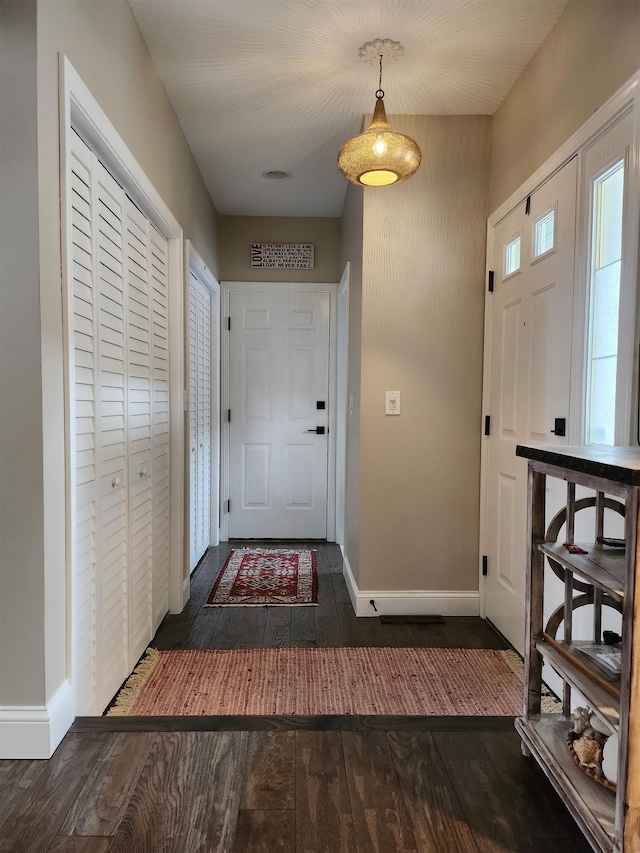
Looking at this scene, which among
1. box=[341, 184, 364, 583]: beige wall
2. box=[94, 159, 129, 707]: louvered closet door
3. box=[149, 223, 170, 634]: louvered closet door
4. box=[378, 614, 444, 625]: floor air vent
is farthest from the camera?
box=[341, 184, 364, 583]: beige wall

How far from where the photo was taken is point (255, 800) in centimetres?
131

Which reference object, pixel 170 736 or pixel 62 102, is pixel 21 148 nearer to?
pixel 62 102

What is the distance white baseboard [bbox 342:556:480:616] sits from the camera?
8.80 ft

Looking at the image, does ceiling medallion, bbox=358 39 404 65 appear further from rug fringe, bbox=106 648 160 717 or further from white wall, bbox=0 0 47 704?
rug fringe, bbox=106 648 160 717

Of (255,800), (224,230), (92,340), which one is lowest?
(255,800)

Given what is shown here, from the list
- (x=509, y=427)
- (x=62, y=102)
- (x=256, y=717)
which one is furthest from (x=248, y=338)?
(x=256, y=717)

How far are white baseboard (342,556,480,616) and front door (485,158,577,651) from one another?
0.36 ft

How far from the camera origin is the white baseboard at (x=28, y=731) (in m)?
1.39

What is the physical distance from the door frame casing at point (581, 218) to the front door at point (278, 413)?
179 cm

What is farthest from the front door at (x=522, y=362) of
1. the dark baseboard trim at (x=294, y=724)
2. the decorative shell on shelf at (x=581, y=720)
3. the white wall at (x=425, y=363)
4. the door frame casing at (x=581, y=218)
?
the decorative shell on shelf at (x=581, y=720)

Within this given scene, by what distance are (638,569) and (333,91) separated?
93.8 inches

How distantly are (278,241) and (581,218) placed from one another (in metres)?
2.75

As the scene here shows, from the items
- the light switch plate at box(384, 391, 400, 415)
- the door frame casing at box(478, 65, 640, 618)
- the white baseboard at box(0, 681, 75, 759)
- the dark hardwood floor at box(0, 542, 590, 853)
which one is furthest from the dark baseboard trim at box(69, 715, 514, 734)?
the light switch plate at box(384, 391, 400, 415)

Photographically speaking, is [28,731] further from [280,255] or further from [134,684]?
[280,255]
